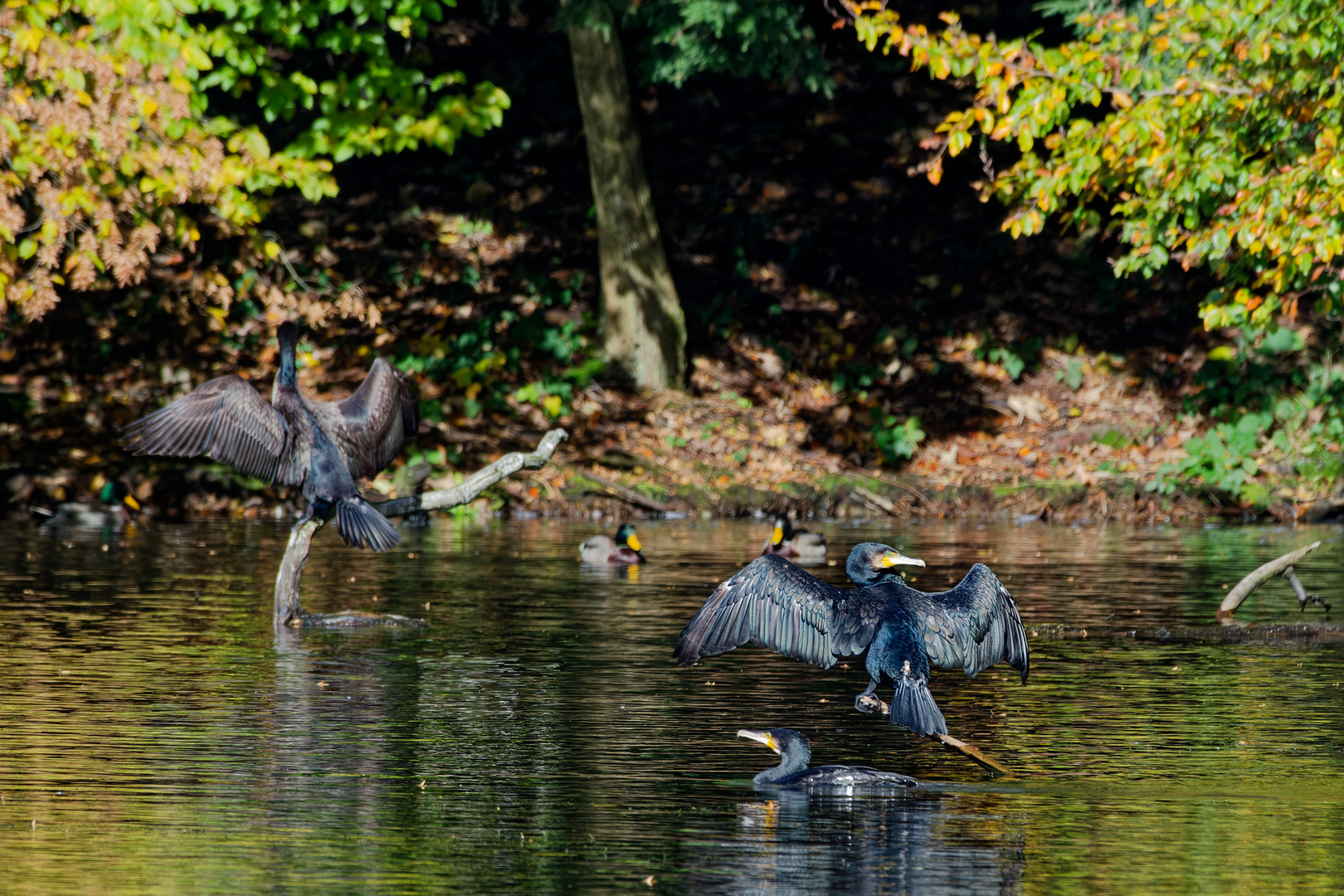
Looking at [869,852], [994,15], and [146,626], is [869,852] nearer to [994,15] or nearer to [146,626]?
[146,626]

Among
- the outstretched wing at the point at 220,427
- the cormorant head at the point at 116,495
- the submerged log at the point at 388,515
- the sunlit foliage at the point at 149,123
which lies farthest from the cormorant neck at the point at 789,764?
the cormorant head at the point at 116,495

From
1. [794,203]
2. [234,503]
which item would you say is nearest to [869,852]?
[234,503]

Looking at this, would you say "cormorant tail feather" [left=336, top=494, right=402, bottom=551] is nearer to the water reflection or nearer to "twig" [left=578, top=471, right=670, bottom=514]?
the water reflection

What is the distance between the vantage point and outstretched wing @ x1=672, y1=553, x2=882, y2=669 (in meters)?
9.39

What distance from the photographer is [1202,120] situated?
18.0m

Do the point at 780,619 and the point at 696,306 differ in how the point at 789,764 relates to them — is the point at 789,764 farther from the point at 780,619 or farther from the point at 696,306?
the point at 696,306

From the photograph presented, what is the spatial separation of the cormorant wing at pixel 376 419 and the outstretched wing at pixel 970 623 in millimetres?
5968

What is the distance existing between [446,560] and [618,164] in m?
8.68

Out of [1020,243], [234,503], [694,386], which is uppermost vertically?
[1020,243]

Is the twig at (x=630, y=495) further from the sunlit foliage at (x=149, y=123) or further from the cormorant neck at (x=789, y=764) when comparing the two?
the cormorant neck at (x=789, y=764)

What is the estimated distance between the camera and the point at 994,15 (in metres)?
30.0

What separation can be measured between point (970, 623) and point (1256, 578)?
5205 mm

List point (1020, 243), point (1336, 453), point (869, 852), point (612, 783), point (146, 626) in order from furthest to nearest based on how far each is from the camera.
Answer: point (1020, 243)
point (1336, 453)
point (146, 626)
point (612, 783)
point (869, 852)

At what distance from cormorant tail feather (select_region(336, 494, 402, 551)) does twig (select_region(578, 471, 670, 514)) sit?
33.7ft
